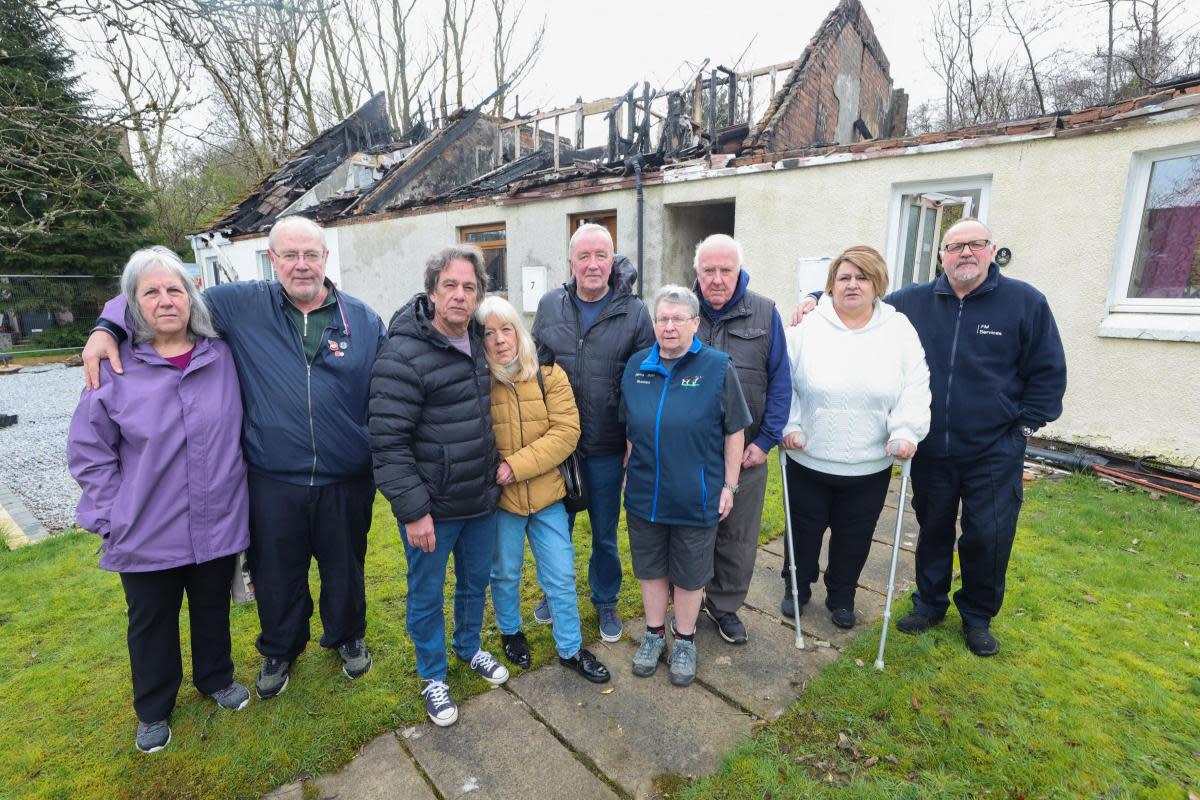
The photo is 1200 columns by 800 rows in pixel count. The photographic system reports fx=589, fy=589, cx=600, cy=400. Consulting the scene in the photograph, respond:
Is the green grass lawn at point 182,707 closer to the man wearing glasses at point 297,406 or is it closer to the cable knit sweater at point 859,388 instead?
the man wearing glasses at point 297,406

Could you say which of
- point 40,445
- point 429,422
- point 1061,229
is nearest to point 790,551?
point 429,422

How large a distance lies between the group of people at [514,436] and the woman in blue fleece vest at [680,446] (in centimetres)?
1

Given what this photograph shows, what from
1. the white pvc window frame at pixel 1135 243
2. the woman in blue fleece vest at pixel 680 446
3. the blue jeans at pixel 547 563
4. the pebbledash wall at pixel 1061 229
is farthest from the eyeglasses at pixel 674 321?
the white pvc window frame at pixel 1135 243

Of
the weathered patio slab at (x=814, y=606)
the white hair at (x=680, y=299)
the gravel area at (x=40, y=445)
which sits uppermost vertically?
the white hair at (x=680, y=299)

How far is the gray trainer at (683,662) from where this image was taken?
9.26ft

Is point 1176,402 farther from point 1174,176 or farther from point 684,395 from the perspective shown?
point 684,395

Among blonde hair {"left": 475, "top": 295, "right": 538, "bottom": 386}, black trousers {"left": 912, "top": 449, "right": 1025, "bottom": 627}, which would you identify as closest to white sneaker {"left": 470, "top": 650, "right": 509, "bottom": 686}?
blonde hair {"left": 475, "top": 295, "right": 538, "bottom": 386}

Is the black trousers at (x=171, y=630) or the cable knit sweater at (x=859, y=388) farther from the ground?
the cable knit sweater at (x=859, y=388)

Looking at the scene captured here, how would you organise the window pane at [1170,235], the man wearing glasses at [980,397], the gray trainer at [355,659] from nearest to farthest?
the man wearing glasses at [980,397], the gray trainer at [355,659], the window pane at [1170,235]

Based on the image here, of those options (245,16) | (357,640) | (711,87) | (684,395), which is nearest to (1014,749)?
(684,395)

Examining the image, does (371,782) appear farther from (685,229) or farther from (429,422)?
(685,229)

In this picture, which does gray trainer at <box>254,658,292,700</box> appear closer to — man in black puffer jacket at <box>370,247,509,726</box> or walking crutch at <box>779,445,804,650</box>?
man in black puffer jacket at <box>370,247,509,726</box>

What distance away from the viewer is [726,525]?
3.01 metres

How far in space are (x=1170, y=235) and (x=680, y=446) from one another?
5705 millimetres
